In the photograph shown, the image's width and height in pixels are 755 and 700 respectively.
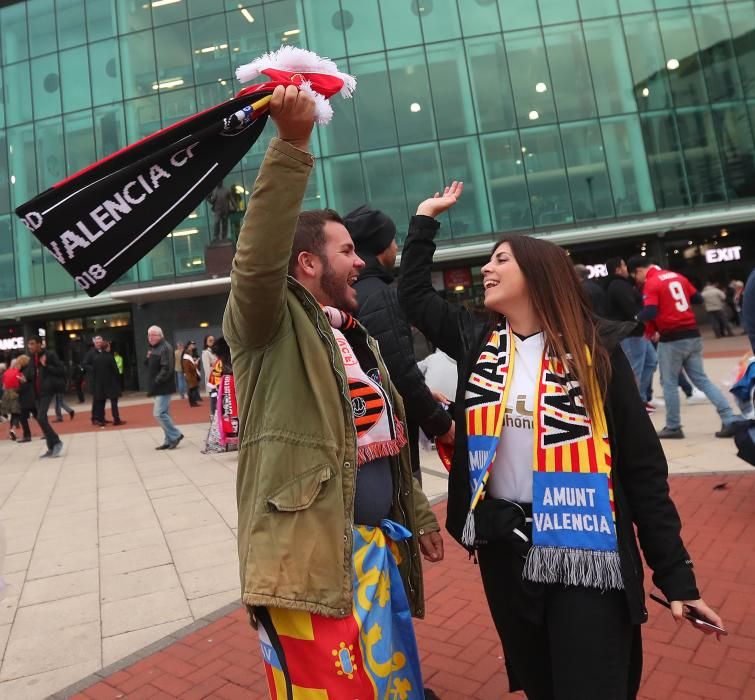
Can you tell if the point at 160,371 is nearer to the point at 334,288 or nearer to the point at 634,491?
the point at 334,288

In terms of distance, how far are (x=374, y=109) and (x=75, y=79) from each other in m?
14.4

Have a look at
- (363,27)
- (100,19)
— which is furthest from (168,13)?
(363,27)

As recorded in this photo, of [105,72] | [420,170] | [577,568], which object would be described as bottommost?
[577,568]

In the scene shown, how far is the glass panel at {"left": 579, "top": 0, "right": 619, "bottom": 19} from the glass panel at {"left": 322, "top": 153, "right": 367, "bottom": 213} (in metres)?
10.8

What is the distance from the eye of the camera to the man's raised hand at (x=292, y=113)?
1501 millimetres

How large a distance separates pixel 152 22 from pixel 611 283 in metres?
26.9

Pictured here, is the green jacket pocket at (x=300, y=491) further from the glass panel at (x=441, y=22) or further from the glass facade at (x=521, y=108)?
the glass panel at (x=441, y=22)

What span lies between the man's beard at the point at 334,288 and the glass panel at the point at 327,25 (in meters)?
25.7

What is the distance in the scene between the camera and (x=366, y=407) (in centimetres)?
188

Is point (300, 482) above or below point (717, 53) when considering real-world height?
below

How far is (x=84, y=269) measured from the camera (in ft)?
5.12

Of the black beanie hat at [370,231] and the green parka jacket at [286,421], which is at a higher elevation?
the black beanie hat at [370,231]

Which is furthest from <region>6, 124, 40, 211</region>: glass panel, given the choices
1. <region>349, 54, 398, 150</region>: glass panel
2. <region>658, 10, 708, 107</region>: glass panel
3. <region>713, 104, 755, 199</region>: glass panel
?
<region>713, 104, 755, 199</region>: glass panel

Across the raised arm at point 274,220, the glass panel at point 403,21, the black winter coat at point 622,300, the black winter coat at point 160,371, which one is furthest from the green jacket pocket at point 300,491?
the glass panel at point 403,21
